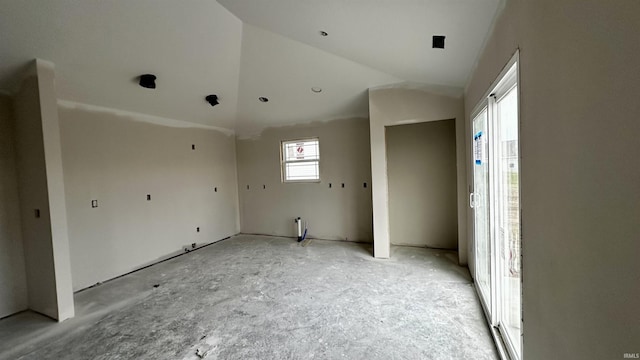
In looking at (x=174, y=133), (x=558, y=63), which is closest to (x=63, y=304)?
(x=174, y=133)

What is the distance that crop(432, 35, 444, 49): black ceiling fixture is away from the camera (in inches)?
91.4

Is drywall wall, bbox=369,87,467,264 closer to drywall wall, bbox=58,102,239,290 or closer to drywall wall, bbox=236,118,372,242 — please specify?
drywall wall, bbox=236,118,372,242

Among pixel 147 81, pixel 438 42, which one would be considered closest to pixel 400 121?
pixel 438 42

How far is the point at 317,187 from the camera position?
552 cm

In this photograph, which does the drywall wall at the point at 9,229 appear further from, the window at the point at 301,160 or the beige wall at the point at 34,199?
the window at the point at 301,160

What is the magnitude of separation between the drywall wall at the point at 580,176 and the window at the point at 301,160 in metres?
4.35

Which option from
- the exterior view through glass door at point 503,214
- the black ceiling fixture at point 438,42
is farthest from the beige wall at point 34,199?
the exterior view through glass door at point 503,214

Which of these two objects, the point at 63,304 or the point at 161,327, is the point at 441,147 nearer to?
the point at 161,327

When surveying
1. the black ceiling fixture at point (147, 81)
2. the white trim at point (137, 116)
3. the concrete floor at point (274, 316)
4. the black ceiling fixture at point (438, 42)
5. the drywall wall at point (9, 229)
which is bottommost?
the concrete floor at point (274, 316)

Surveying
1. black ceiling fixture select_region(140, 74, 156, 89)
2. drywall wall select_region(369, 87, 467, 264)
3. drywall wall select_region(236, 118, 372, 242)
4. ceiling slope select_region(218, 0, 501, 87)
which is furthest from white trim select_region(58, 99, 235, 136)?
drywall wall select_region(369, 87, 467, 264)

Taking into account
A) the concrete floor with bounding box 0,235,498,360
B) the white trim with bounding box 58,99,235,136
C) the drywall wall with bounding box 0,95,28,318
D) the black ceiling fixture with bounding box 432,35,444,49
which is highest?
the black ceiling fixture with bounding box 432,35,444,49

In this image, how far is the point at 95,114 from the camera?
3.63 m

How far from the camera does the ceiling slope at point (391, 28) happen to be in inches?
78.5

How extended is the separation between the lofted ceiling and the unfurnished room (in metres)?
0.03
